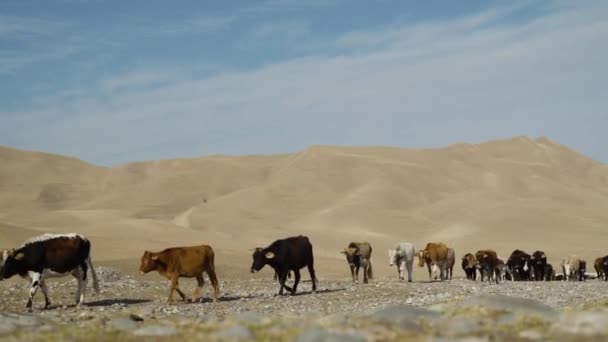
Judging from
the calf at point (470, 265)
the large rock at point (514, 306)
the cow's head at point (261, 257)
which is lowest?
the large rock at point (514, 306)

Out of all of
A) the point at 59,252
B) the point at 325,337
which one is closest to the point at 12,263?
the point at 59,252

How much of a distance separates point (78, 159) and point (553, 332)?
191 m

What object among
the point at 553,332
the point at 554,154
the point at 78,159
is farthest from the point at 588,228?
the point at 78,159

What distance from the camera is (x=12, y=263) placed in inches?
944

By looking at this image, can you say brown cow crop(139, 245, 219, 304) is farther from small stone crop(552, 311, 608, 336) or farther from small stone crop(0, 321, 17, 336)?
small stone crop(552, 311, 608, 336)

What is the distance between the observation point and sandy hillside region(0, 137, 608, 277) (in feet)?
266

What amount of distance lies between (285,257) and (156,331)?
1586 cm

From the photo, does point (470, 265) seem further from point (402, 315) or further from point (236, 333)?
point (236, 333)

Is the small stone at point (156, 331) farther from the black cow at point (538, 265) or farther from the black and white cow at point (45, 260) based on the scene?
the black cow at point (538, 265)

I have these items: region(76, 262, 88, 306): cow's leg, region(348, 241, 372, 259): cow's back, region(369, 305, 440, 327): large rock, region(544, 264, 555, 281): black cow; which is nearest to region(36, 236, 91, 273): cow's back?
region(76, 262, 88, 306): cow's leg

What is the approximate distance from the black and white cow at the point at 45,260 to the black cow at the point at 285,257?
6025mm

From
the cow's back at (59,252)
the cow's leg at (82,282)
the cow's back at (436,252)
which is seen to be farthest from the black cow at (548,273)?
the cow's back at (59,252)

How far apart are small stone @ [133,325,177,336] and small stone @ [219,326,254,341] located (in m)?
1.06

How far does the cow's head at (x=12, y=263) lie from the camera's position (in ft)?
78.5
